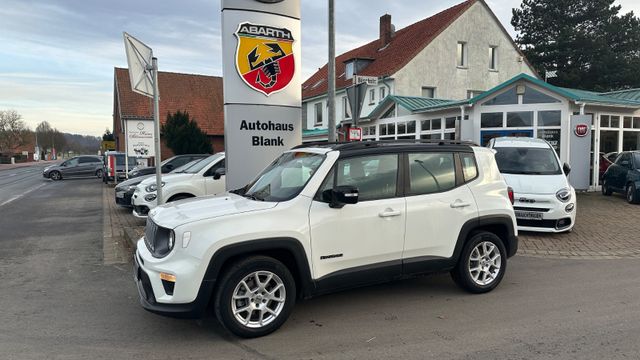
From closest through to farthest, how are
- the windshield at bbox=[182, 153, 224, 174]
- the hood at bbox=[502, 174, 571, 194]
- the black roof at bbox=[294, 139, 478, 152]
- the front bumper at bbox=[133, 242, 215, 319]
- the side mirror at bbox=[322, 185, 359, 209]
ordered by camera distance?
the front bumper at bbox=[133, 242, 215, 319], the side mirror at bbox=[322, 185, 359, 209], the black roof at bbox=[294, 139, 478, 152], the hood at bbox=[502, 174, 571, 194], the windshield at bbox=[182, 153, 224, 174]

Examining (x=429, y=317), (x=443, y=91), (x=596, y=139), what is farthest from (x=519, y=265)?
(x=443, y=91)

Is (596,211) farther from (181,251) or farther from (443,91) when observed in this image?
(443,91)

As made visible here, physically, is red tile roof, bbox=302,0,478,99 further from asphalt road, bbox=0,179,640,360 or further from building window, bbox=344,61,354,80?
asphalt road, bbox=0,179,640,360

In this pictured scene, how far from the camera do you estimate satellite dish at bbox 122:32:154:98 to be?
7.01 m

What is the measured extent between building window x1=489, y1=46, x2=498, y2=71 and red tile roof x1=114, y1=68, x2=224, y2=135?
21.1 meters

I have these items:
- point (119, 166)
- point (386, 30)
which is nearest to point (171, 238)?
point (119, 166)

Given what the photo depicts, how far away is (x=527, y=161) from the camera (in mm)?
10102

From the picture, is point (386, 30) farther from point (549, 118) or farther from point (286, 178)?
point (286, 178)

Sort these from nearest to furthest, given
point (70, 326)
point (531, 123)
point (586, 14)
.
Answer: point (70, 326), point (531, 123), point (586, 14)

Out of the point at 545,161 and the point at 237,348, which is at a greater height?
the point at 545,161

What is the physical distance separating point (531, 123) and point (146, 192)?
492 inches

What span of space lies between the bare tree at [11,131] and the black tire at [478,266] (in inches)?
3461

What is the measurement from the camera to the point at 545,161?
1001cm

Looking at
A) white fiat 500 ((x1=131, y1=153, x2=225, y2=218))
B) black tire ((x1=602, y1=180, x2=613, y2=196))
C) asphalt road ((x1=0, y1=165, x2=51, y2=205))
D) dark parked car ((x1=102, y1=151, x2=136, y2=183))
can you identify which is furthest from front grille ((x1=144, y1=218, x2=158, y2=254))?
dark parked car ((x1=102, y1=151, x2=136, y2=183))
